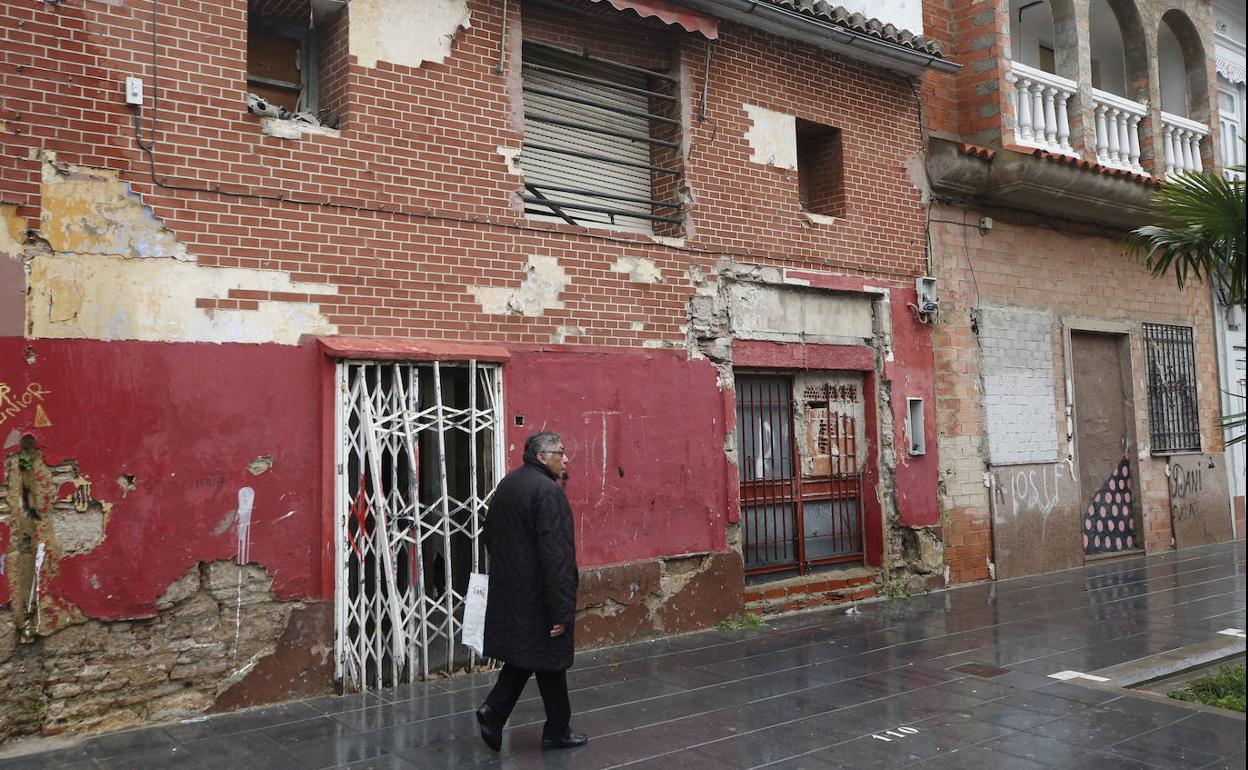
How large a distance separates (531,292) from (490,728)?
11.5ft

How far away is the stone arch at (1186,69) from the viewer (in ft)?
45.2

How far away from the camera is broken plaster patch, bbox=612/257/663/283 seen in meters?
8.18

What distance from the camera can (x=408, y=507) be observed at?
6.72 m

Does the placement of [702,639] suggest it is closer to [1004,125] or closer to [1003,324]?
[1003,324]

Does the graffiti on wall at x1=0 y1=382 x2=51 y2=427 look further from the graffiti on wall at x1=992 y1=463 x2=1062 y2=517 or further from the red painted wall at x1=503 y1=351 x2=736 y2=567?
the graffiti on wall at x1=992 y1=463 x2=1062 y2=517

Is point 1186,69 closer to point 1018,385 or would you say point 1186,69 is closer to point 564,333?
point 1018,385

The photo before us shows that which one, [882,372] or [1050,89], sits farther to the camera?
[1050,89]

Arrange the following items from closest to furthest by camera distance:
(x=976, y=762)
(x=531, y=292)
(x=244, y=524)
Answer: (x=976, y=762) → (x=244, y=524) → (x=531, y=292)

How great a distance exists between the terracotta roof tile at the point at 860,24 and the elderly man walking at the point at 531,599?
18.6 ft

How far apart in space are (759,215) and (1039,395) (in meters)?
4.74

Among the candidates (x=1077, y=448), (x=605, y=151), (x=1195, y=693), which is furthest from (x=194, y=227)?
(x=1077, y=448)

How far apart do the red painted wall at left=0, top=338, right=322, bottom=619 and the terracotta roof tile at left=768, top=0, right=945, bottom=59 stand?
560 centimetres

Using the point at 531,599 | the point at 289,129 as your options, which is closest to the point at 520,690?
the point at 531,599

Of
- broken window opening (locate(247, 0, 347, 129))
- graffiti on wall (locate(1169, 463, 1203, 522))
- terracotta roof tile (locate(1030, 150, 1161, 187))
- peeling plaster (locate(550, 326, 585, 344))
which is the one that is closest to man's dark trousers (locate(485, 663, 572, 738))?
peeling plaster (locate(550, 326, 585, 344))
